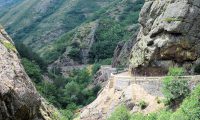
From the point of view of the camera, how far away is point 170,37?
78688 mm

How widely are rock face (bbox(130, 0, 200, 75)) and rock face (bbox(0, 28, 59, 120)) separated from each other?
157ft

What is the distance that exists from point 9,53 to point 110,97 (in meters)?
50.5

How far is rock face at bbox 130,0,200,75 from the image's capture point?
7725 centimetres

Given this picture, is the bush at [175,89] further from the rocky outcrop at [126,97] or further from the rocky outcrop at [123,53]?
the rocky outcrop at [123,53]

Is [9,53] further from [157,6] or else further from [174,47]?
[157,6]

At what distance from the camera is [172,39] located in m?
78.3

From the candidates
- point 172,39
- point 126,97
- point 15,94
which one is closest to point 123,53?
point 172,39

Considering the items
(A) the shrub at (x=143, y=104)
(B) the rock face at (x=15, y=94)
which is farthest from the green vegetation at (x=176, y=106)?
(B) the rock face at (x=15, y=94)

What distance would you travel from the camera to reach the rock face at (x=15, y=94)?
96.1ft

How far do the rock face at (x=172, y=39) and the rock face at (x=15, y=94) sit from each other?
1878 inches

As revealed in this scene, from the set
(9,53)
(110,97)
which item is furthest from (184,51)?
(9,53)

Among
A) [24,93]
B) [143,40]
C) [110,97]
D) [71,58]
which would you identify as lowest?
[71,58]

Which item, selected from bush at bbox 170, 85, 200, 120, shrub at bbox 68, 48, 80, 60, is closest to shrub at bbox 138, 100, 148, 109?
bush at bbox 170, 85, 200, 120

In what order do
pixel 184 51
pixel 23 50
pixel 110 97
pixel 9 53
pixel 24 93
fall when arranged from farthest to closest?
pixel 23 50, pixel 110 97, pixel 184 51, pixel 9 53, pixel 24 93
